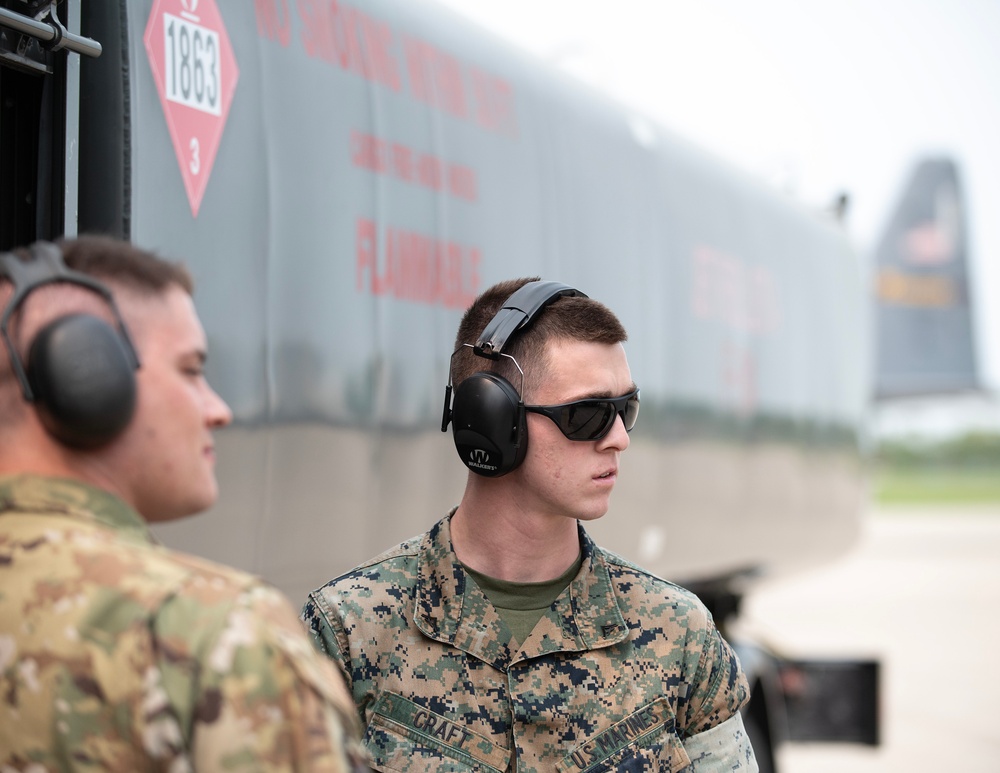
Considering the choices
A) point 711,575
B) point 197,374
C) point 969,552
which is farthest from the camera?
point 969,552

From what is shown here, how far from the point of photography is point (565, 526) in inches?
87.4

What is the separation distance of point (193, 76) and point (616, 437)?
1.29 m

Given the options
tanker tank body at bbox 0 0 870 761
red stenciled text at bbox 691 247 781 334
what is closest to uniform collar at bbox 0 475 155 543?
tanker tank body at bbox 0 0 870 761

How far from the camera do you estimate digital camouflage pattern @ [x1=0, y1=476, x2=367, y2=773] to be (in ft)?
3.73

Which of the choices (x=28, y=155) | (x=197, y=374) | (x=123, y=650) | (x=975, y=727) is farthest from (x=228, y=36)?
(x=975, y=727)

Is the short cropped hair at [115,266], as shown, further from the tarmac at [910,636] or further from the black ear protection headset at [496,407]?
the tarmac at [910,636]

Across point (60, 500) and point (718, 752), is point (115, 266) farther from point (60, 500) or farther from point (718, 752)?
point (718, 752)

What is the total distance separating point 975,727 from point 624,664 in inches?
330

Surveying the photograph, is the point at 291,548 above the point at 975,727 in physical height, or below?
above

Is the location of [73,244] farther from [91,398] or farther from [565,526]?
[565,526]

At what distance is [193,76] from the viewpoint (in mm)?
2689

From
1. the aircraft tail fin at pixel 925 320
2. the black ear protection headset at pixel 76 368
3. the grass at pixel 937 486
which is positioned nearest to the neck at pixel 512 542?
the black ear protection headset at pixel 76 368

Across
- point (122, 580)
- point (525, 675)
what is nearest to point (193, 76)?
point (525, 675)

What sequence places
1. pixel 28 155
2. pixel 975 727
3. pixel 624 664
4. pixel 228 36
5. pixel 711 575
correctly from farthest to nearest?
pixel 975 727 → pixel 711 575 → pixel 228 36 → pixel 28 155 → pixel 624 664
